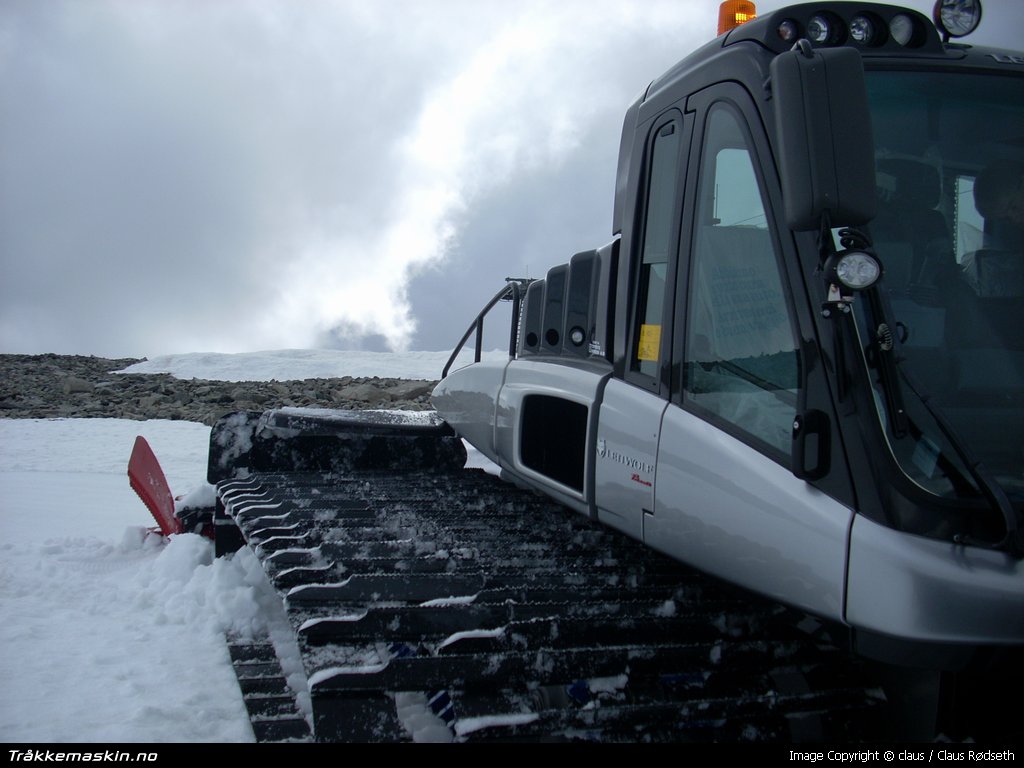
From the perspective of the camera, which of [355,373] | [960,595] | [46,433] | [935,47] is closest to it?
[960,595]

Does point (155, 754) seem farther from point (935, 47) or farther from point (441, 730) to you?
point (935, 47)

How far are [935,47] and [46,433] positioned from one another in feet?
41.7

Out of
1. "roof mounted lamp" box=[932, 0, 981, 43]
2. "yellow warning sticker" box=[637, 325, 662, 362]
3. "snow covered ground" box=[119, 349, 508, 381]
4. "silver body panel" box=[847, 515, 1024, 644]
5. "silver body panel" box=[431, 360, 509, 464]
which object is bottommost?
"silver body panel" box=[847, 515, 1024, 644]

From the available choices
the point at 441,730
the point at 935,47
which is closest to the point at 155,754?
the point at 441,730

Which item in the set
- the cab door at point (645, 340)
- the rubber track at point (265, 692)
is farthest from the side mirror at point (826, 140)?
the rubber track at point (265, 692)

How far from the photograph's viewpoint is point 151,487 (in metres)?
5.71

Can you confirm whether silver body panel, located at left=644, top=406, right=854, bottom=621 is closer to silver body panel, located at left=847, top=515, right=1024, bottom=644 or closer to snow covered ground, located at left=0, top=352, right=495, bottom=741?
silver body panel, located at left=847, top=515, right=1024, bottom=644

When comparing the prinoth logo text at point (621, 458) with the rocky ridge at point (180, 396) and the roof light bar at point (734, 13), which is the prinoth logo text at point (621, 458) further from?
the rocky ridge at point (180, 396)

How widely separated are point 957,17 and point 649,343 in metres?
1.34

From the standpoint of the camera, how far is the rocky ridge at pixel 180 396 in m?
15.4

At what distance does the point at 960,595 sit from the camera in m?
2.02

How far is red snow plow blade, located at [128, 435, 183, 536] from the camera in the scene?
220 inches

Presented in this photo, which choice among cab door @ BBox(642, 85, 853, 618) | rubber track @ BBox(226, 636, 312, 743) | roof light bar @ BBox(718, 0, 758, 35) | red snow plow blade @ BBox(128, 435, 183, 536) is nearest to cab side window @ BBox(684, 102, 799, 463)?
cab door @ BBox(642, 85, 853, 618)

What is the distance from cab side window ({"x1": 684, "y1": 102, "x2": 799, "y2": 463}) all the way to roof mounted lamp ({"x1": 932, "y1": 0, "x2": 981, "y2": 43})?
2.42 feet
